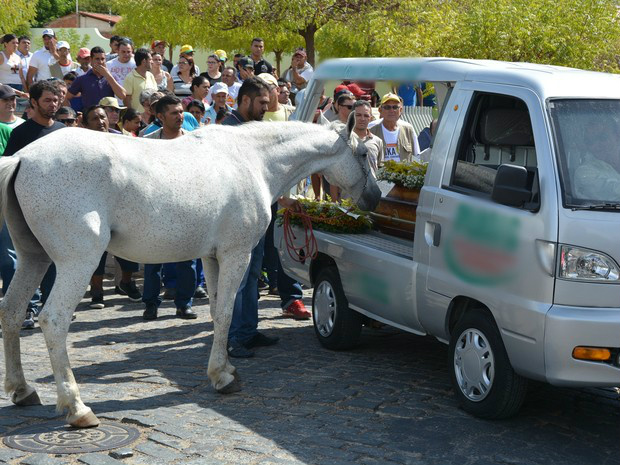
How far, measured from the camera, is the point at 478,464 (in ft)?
18.4

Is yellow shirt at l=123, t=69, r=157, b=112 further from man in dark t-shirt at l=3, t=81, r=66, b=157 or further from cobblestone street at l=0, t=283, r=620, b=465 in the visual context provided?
cobblestone street at l=0, t=283, r=620, b=465

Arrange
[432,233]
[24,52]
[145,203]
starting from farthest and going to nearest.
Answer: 1. [24,52]
2. [432,233]
3. [145,203]

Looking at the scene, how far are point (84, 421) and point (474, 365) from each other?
258cm

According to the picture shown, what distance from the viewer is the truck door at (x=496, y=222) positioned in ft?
18.8

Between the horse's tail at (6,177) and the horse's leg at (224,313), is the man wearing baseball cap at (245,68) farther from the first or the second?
the horse's tail at (6,177)

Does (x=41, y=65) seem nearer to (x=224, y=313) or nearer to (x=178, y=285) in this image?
(x=178, y=285)

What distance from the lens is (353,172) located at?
7664mm

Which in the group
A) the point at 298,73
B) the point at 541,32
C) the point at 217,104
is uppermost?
the point at 541,32

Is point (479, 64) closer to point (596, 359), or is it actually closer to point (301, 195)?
point (596, 359)

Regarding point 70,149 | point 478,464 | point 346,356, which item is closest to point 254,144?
point 70,149

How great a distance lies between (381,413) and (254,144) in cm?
223

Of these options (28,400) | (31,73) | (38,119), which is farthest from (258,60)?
(28,400)

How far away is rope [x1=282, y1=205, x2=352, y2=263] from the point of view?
8.47 metres

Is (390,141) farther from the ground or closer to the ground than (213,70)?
closer to the ground
